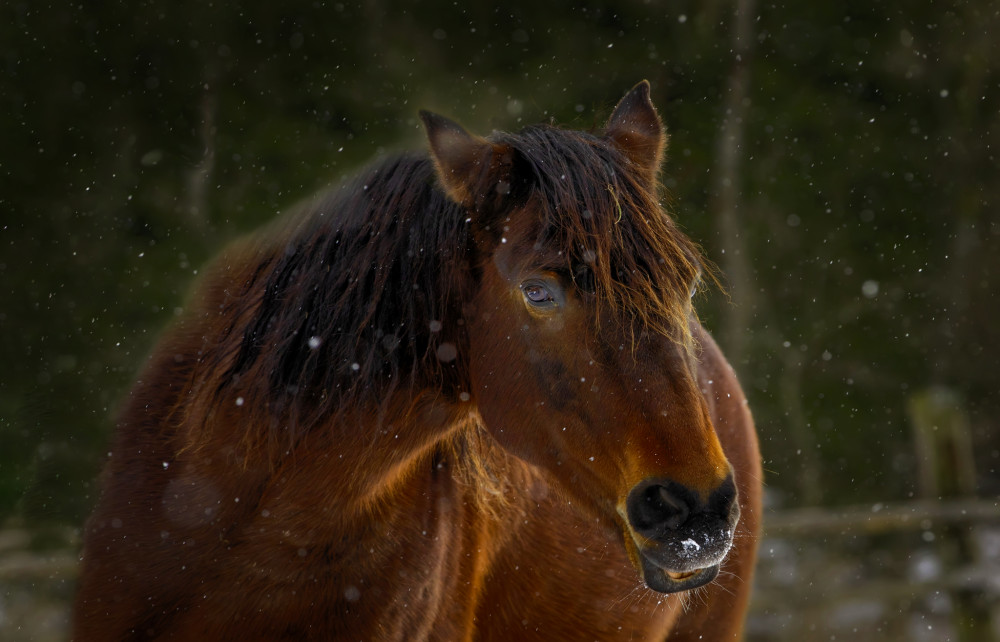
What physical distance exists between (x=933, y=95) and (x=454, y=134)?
11.5 m

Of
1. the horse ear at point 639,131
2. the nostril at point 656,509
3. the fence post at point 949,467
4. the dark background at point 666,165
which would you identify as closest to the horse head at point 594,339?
the nostril at point 656,509

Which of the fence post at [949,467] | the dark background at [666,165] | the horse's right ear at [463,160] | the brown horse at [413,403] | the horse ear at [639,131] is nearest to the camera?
the brown horse at [413,403]

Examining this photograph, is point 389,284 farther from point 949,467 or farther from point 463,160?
point 949,467

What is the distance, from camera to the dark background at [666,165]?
7.12 meters

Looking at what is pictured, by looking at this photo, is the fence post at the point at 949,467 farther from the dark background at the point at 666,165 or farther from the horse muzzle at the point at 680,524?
the horse muzzle at the point at 680,524

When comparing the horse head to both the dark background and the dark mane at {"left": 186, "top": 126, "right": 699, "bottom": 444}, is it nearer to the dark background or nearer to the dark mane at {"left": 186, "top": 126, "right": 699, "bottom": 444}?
the dark mane at {"left": 186, "top": 126, "right": 699, "bottom": 444}

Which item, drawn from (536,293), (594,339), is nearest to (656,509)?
(594,339)

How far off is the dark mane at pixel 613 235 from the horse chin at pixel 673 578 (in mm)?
508

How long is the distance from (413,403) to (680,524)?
2.48 feet

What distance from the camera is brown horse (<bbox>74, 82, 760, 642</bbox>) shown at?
5.84 feet

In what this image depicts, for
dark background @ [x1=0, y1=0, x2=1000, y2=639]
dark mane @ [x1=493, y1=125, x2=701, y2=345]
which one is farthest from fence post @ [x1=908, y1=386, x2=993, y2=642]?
dark mane @ [x1=493, y1=125, x2=701, y2=345]

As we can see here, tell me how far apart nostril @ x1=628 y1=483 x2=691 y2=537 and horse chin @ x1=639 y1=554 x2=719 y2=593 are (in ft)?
0.28

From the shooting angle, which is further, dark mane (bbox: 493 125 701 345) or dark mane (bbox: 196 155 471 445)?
dark mane (bbox: 196 155 471 445)

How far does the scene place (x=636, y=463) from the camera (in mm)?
1717
